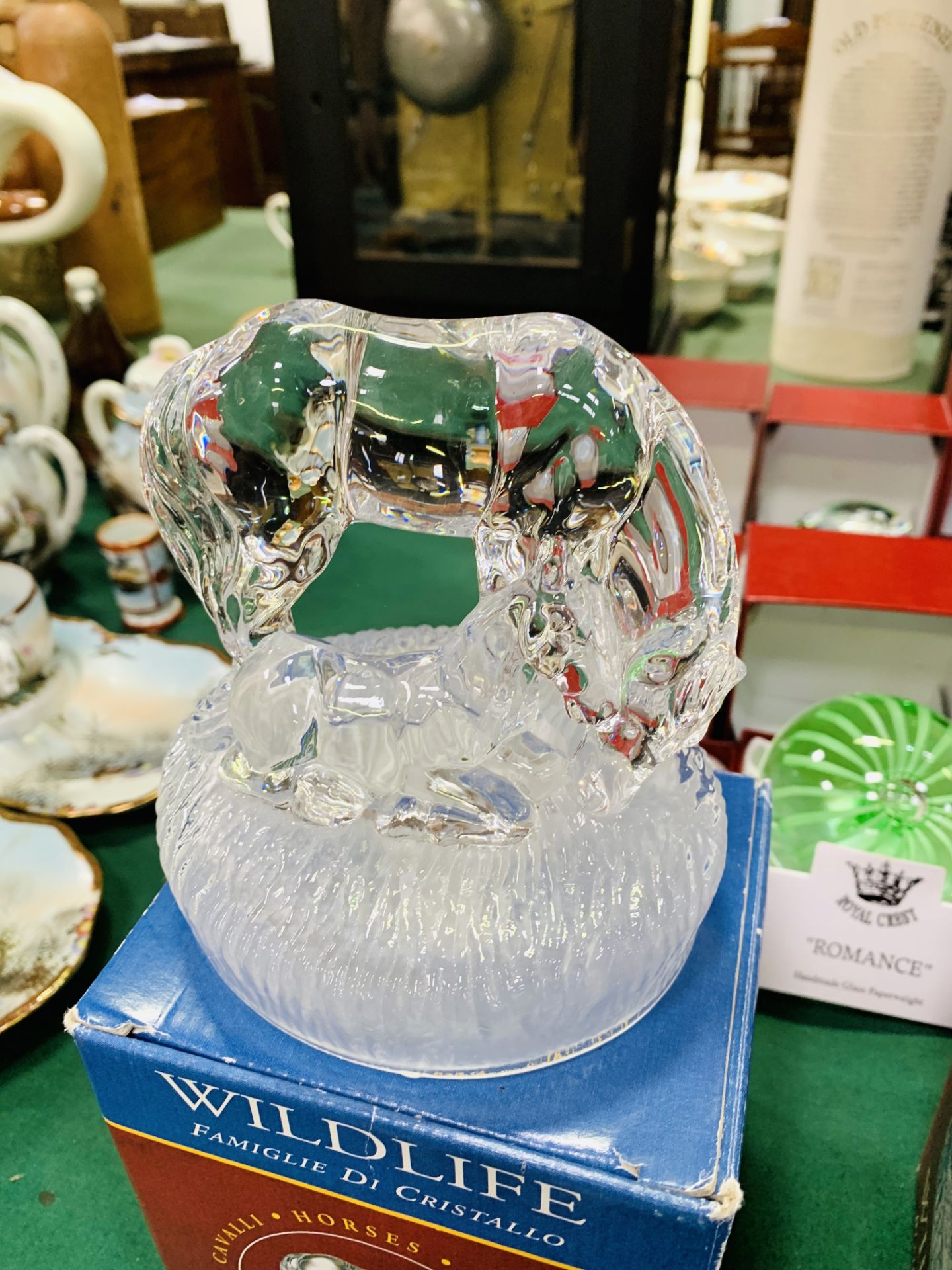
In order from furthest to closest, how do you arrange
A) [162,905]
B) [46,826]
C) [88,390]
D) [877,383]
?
1. [877,383]
2. [88,390]
3. [46,826]
4. [162,905]

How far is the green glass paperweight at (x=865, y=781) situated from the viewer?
54cm

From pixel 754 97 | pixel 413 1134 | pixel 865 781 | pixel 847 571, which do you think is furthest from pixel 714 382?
pixel 754 97

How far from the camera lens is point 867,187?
1063 millimetres

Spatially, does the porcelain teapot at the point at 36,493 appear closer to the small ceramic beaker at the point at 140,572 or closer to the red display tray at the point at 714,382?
the small ceramic beaker at the point at 140,572

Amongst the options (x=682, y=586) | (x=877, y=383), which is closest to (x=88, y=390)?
(x=682, y=586)

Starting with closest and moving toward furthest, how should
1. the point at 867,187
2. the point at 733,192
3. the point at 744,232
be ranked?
the point at 867,187 → the point at 744,232 → the point at 733,192

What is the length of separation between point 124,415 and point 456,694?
0.64m

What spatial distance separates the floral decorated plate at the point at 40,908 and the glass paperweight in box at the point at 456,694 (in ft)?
0.60

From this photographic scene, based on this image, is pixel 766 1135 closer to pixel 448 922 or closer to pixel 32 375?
pixel 448 922

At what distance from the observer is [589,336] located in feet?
1.12

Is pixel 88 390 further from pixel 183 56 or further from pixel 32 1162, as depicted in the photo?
pixel 183 56

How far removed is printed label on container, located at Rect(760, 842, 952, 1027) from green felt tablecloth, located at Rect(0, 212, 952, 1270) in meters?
0.02

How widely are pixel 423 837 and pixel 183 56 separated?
6.19 ft

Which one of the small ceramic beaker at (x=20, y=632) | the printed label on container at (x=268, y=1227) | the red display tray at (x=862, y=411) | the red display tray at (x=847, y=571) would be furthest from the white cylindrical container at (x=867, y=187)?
the printed label on container at (x=268, y=1227)
